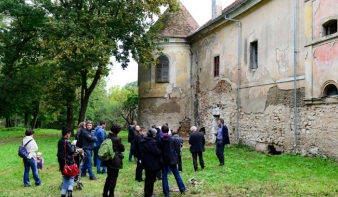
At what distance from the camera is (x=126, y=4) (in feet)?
69.6

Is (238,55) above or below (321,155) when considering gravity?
above

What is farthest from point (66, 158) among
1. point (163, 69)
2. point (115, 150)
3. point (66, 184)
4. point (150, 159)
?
point (163, 69)

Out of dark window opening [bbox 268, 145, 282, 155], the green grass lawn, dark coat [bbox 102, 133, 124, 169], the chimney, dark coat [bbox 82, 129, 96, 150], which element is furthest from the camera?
the chimney

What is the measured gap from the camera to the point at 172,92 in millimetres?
23828

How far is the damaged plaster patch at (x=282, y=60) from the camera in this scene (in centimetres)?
1457

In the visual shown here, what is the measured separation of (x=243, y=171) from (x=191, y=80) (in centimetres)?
1380

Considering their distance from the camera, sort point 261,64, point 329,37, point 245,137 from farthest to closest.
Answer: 1. point 245,137
2. point 261,64
3. point 329,37

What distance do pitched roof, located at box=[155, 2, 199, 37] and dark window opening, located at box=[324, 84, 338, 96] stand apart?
42.4 feet

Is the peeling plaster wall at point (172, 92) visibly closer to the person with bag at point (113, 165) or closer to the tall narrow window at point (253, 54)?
the tall narrow window at point (253, 54)

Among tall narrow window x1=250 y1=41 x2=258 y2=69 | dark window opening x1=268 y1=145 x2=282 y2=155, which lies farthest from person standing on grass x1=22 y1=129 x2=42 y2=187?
tall narrow window x1=250 y1=41 x2=258 y2=69

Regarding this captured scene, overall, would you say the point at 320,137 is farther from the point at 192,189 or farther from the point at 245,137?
the point at 192,189

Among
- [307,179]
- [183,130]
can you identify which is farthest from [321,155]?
[183,130]

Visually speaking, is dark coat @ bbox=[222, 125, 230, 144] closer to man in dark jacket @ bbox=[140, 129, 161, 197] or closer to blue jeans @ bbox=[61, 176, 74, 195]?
man in dark jacket @ bbox=[140, 129, 161, 197]

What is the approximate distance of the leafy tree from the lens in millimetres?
19438
